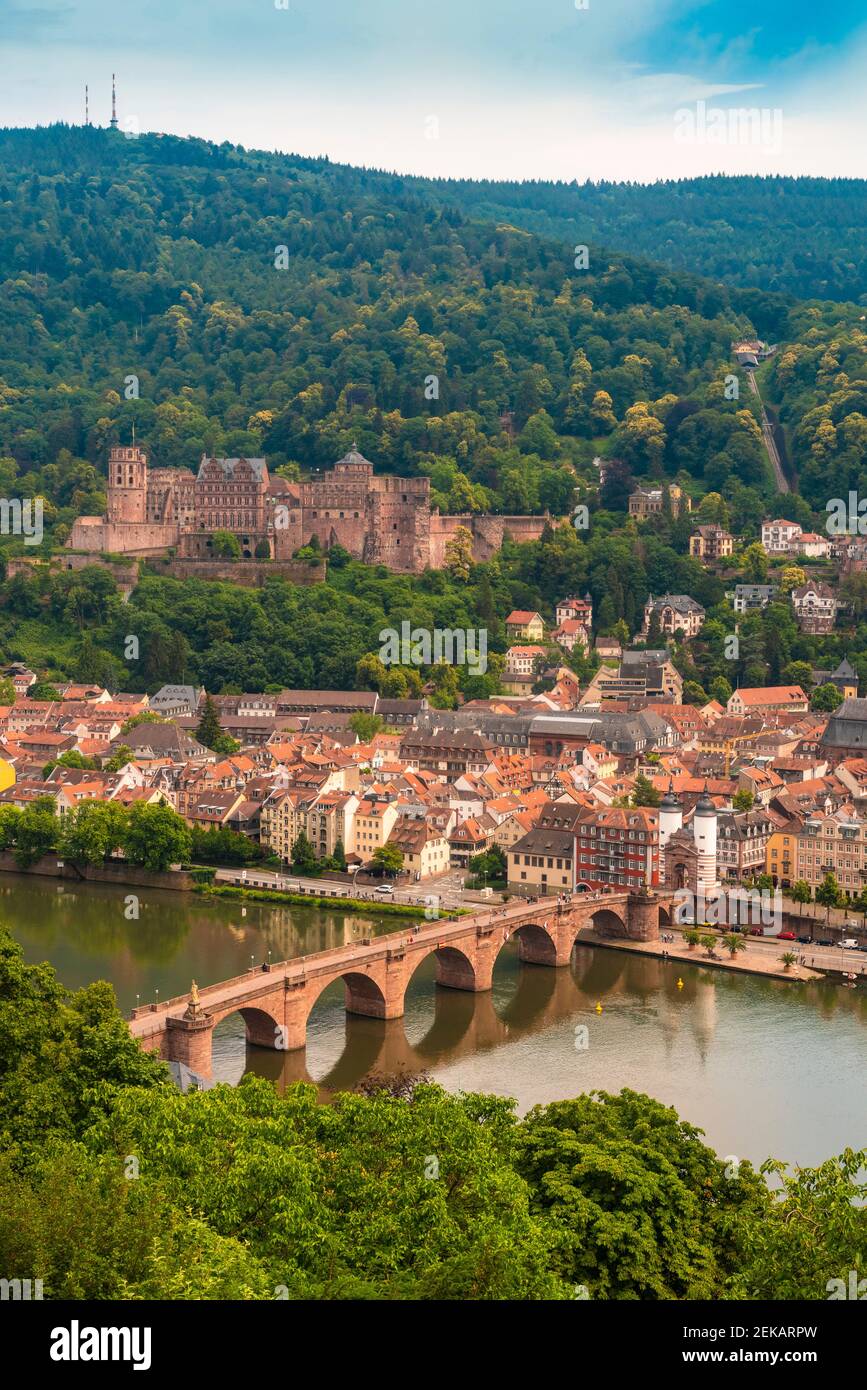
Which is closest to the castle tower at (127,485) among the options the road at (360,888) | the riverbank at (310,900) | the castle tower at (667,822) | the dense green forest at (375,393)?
the dense green forest at (375,393)

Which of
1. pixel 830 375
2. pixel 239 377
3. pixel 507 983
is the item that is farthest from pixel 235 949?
pixel 239 377

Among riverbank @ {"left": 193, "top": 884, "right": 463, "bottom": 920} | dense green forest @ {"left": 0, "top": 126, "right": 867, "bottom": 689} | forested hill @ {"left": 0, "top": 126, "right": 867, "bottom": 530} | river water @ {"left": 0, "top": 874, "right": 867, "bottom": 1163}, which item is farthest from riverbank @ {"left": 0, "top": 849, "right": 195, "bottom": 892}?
forested hill @ {"left": 0, "top": 126, "right": 867, "bottom": 530}

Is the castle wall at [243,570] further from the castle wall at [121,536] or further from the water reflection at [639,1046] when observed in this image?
the water reflection at [639,1046]

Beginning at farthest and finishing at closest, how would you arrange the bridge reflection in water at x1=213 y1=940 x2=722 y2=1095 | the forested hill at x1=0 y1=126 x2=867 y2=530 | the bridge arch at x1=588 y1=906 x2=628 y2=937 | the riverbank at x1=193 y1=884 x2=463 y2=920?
the forested hill at x1=0 y1=126 x2=867 y2=530 → the riverbank at x1=193 y1=884 x2=463 y2=920 → the bridge arch at x1=588 y1=906 x2=628 y2=937 → the bridge reflection in water at x1=213 y1=940 x2=722 y2=1095

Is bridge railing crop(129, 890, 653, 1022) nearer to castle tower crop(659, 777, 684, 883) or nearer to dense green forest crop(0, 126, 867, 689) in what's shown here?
castle tower crop(659, 777, 684, 883)

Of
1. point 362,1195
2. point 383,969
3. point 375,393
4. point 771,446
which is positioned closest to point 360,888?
point 383,969

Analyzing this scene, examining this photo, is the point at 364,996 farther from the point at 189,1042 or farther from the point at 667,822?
the point at 667,822

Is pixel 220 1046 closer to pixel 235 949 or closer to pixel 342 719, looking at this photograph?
pixel 235 949
